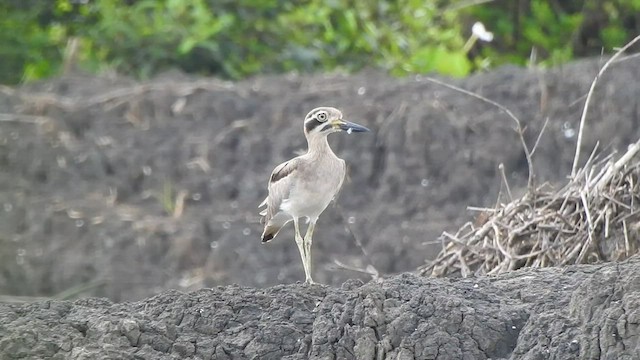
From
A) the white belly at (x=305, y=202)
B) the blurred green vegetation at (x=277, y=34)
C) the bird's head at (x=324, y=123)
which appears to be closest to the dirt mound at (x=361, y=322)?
the white belly at (x=305, y=202)

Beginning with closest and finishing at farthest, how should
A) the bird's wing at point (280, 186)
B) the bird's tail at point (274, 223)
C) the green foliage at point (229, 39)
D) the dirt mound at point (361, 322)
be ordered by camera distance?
the dirt mound at point (361, 322) → the bird's wing at point (280, 186) → the bird's tail at point (274, 223) → the green foliage at point (229, 39)

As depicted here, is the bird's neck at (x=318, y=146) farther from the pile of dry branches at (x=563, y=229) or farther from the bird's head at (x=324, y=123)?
the pile of dry branches at (x=563, y=229)

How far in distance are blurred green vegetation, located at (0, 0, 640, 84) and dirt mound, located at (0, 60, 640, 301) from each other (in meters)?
2.61

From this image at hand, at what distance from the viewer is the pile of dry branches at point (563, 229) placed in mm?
8023

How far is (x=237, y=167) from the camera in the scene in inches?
568

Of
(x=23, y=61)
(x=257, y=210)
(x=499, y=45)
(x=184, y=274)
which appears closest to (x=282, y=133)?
(x=257, y=210)

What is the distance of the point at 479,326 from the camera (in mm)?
5895

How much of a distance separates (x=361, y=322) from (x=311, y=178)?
1.76m

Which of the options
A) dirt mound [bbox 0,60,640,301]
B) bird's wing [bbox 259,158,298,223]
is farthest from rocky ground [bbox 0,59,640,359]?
bird's wing [bbox 259,158,298,223]

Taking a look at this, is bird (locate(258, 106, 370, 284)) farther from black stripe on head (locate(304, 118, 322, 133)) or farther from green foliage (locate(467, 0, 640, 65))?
green foliage (locate(467, 0, 640, 65))

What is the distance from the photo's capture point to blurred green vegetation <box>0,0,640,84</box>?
1834 cm

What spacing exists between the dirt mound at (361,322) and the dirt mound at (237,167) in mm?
5673

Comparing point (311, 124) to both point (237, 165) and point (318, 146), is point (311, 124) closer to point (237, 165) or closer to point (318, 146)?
point (318, 146)

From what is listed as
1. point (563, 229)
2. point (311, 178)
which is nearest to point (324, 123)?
point (311, 178)
